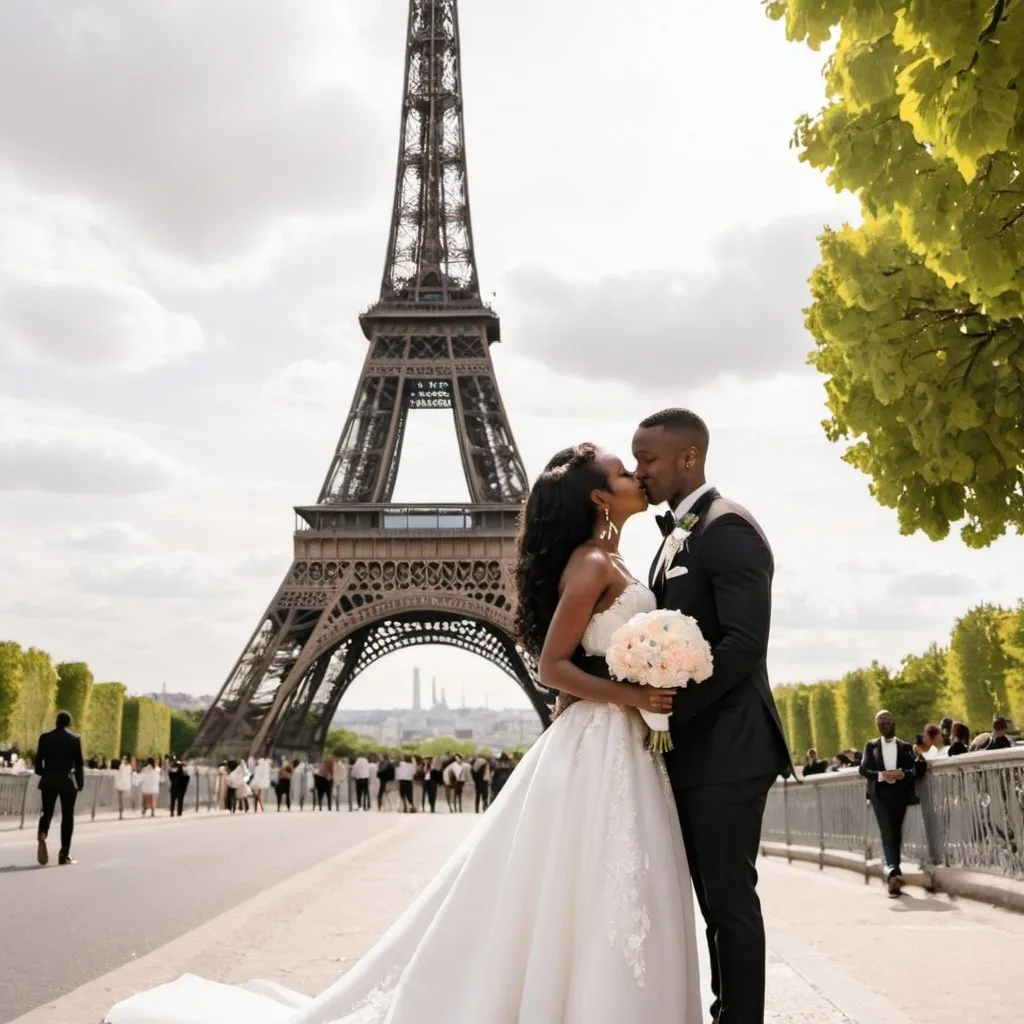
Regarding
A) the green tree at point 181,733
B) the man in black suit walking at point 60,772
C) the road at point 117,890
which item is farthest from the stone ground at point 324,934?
the green tree at point 181,733

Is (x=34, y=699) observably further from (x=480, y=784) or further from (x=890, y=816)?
(x=890, y=816)

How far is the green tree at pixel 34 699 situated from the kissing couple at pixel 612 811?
54.8m

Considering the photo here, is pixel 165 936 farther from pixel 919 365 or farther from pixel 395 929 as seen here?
pixel 919 365

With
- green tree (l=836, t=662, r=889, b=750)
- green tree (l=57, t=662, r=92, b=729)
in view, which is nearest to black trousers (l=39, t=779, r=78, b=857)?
green tree (l=57, t=662, r=92, b=729)

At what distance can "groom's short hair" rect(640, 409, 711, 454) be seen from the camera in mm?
4473

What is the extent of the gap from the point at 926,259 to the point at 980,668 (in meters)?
51.8

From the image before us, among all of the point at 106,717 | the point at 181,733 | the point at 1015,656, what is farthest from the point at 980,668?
the point at 181,733

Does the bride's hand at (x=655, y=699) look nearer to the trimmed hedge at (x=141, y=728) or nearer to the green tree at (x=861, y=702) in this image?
the green tree at (x=861, y=702)

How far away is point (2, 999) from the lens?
20.4 feet

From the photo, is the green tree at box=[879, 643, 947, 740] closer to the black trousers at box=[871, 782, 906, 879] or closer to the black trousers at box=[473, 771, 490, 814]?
the black trousers at box=[473, 771, 490, 814]

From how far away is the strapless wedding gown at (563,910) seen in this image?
4.10m

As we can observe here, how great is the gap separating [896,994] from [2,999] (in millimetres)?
3977

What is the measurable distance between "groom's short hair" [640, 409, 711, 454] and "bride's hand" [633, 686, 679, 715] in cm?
84

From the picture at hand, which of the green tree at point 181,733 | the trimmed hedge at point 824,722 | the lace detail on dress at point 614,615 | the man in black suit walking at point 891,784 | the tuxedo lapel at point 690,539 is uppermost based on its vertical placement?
the green tree at point 181,733
